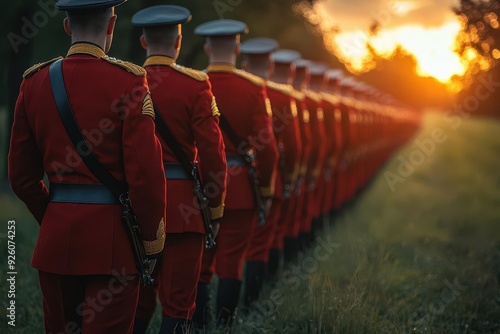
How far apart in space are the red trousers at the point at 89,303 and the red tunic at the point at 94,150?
7 centimetres

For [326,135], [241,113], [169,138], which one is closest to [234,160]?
[241,113]

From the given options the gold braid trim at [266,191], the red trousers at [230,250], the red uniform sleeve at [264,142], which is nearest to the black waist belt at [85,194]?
the red trousers at [230,250]

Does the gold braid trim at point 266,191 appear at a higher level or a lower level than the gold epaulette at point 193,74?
lower

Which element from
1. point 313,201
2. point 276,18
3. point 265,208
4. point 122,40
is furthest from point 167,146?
point 276,18

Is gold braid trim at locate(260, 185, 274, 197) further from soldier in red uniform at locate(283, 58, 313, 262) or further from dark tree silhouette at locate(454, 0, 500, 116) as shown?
dark tree silhouette at locate(454, 0, 500, 116)

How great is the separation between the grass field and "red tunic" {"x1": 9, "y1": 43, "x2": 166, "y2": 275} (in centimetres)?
163

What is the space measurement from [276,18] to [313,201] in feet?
26.8

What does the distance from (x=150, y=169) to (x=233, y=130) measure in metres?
1.95

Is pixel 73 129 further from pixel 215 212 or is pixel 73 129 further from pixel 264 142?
pixel 264 142

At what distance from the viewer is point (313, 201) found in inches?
334

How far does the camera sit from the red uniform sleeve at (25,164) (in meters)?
3.04

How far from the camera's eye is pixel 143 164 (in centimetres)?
297

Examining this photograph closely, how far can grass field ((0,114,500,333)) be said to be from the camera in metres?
4.55

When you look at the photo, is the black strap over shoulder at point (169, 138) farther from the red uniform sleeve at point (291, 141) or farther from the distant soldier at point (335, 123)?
the distant soldier at point (335, 123)
